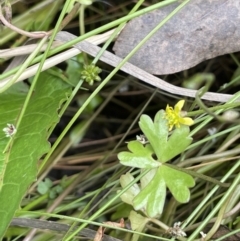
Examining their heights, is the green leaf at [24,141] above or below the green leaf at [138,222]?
above

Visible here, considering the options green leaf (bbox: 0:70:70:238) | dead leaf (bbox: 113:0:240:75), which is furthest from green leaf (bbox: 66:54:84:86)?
dead leaf (bbox: 113:0:240:75)

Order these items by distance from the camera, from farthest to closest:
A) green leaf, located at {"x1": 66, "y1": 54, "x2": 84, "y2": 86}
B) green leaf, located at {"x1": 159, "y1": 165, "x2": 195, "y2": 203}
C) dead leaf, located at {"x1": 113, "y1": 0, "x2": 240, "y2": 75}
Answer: green leaf, located at {"x1": 66, "y1": 54, "x2": 84, "y2": 86}, dead leaf, located at {"x1": 113, "y1": 0, "x2": 240, "y2": 75}, green leaf, located at {"x1": 159, "y1": 165, "x2": 195, "y2": 203}

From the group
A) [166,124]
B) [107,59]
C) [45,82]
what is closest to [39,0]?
[45,82]

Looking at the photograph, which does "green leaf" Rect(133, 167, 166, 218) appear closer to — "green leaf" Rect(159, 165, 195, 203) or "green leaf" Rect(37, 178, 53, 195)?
"green leaf" Rect(159, 165, 195, 203)

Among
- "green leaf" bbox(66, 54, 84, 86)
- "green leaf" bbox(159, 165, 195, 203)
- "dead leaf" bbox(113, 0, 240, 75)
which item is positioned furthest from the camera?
"green leaf" bbox(66, 54, 84, 86)

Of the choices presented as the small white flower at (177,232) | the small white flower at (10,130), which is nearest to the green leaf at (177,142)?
the small white flower at (177,232)

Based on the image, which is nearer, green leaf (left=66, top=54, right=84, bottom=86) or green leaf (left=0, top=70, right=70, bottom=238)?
green leaf (left=0, top=70, right=70, bottom=238)

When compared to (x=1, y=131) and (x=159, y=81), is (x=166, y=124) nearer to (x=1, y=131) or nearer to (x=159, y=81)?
(x=159, y=81)

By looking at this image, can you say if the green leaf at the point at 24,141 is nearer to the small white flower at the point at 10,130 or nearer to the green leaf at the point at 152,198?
the small white flower at the point at 10,130
